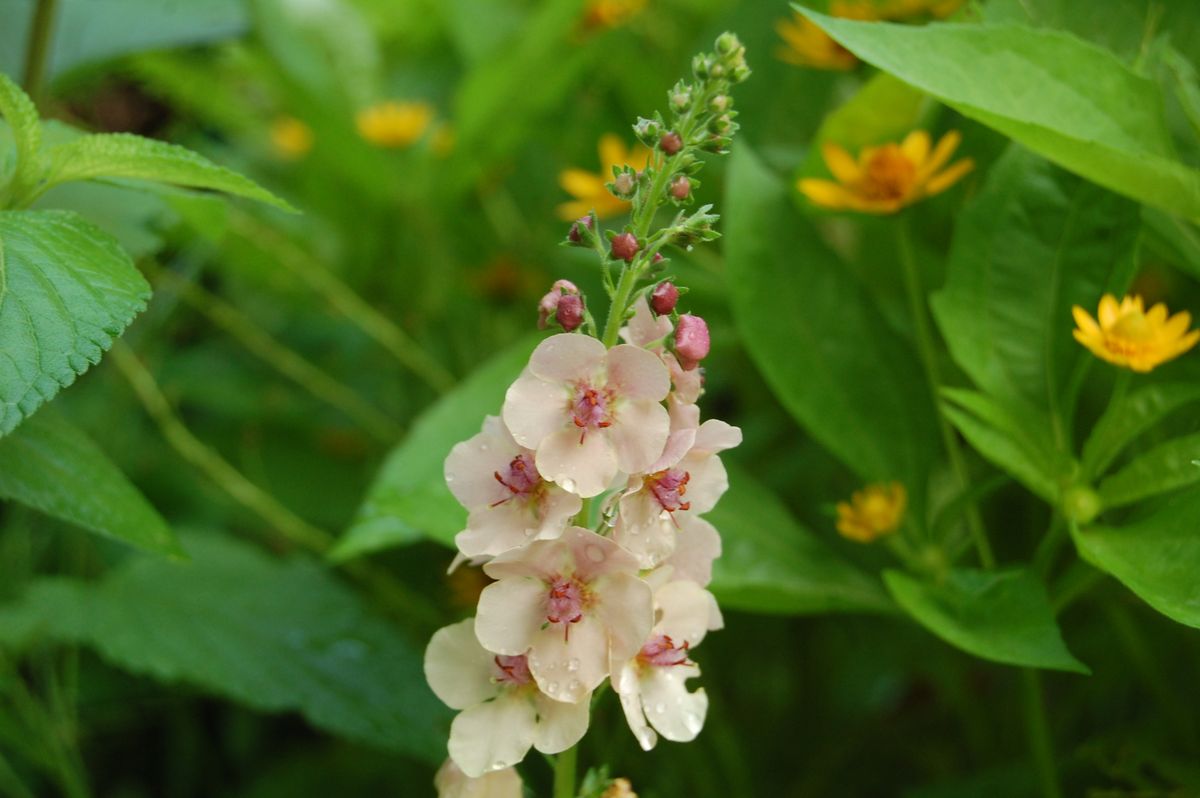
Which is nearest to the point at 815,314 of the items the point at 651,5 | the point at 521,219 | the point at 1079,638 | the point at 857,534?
the point at 857,534

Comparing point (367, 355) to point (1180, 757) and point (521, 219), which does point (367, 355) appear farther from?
point (1180, 757)

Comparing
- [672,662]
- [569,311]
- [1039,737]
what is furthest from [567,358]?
[1039,737]

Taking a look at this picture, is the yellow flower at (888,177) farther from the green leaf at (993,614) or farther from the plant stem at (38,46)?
the plant stem at (38,46)

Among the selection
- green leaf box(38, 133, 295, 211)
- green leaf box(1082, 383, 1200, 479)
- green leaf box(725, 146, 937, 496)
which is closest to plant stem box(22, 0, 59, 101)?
green leaf box(38, 133, 295, 211)

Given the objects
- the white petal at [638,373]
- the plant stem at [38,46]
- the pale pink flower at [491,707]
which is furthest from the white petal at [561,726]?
the plant stem at [38,46]

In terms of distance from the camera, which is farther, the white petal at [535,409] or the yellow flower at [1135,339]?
the yellow flower at [1135,339]
